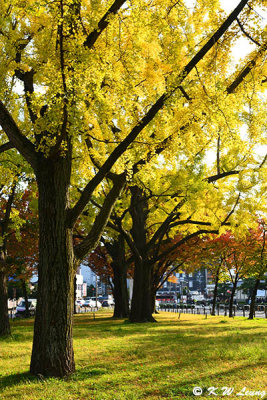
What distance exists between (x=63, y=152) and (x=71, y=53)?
168 centimetres

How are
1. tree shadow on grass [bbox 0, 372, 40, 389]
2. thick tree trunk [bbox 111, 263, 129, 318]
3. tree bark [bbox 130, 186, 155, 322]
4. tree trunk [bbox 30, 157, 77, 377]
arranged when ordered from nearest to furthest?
tree shadow on grass [bbox 0, 372, 40, 389]
tree trunk [bbox 30, 157, 77, 377]
tree bark [bbox 130, 186, 155, 322]
thick tree trunk [bbox 111, 263, 129, 318]

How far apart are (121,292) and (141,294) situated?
5544mm

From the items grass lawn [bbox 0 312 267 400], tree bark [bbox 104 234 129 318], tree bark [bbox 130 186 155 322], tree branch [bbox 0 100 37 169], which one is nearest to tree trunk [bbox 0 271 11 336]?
grass lawn [bbox 0 312 267 400]

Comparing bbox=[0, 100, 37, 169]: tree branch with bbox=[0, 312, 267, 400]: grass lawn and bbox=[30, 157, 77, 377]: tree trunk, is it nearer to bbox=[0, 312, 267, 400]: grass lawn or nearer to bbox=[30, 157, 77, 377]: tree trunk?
bbox=[30, 157, 77, 377]: tree trunk

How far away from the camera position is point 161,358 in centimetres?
754

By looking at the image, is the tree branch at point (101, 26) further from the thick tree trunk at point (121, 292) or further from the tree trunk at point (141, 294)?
the thick tree trunk at point (121, 292)

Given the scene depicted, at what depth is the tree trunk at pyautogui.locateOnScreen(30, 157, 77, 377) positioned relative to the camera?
20.2ft

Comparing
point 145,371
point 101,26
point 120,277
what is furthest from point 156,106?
point 120,277

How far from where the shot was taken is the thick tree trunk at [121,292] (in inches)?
862

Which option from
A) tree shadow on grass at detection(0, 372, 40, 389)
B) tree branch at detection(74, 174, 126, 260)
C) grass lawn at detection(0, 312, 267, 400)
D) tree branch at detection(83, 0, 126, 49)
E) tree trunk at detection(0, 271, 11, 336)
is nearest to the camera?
grass lawn at detection(0, 312, 267, 400)

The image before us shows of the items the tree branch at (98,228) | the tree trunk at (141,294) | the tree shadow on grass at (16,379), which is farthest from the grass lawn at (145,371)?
the tree trunk at (141,294)

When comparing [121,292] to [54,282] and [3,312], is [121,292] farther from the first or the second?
[54,282]

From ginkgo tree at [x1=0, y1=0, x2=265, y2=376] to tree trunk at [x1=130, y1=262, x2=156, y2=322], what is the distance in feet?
31.2

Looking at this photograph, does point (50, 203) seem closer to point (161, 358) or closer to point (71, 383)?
point (71, 383)
